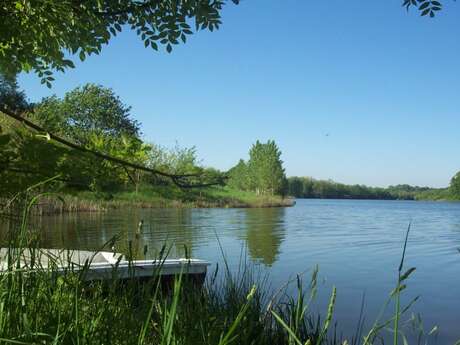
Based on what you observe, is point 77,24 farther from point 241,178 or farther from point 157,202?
point 241,178

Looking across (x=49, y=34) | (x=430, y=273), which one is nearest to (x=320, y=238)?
(x=430, y=273)

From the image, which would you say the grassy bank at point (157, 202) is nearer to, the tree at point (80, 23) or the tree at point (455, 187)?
the tree at point (80, 23)

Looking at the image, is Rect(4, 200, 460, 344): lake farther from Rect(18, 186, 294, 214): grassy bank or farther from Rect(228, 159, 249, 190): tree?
Rect(228, 159, 249, 190): tree

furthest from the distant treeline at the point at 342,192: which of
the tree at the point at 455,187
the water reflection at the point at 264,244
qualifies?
the water reflection at the point at 264,244

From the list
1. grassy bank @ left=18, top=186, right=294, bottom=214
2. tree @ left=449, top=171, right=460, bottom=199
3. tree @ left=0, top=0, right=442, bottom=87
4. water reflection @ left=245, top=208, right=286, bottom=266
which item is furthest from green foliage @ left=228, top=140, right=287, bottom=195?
tree @ left=449, top=171, right=460, bottom=199

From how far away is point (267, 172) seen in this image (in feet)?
228

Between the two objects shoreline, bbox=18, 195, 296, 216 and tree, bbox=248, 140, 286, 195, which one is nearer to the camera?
shoreline, bbox=18, 195, 296, 216

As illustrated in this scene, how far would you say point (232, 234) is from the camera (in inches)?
826

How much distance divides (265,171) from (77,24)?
66.5 m

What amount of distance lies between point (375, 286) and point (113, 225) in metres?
14.7

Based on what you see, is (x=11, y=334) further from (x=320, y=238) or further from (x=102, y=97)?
(x=102, y=97)

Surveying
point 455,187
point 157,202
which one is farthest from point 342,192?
point 157,202

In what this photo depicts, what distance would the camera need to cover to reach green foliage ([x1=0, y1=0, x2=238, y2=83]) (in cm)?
321

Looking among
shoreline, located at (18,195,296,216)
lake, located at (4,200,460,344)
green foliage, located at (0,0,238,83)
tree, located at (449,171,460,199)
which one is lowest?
lake, located at (4,200,460,344)
